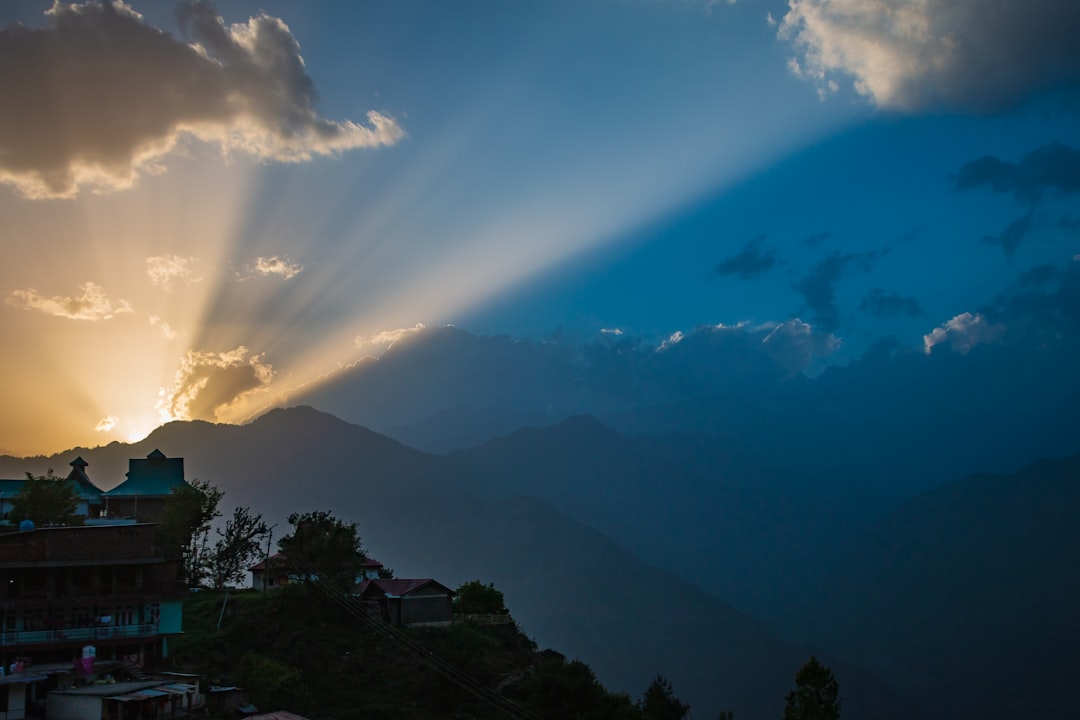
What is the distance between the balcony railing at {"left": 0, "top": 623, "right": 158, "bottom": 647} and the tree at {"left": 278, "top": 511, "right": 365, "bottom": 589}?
56.1 feet

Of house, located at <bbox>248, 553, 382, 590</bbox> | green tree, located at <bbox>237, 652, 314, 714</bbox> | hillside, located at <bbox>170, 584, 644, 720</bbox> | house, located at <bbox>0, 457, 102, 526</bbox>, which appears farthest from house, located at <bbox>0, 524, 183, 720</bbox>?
house, located at <bbox>0, 457, 102, 526</bbox>

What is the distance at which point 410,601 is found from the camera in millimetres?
68938

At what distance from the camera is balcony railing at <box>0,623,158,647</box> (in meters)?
47.7

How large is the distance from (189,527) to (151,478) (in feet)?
45.6

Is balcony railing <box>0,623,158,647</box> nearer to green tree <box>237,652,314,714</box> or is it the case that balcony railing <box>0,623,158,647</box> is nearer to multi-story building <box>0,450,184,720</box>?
multi-story building <box>0,450,184,720</box>

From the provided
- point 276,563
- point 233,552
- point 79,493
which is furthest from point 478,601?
point 79,493

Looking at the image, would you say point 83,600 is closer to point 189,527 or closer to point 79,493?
point 189,527

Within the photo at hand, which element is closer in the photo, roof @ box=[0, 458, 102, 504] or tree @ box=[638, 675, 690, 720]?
tree @ box=[638, 675, 690, 720]

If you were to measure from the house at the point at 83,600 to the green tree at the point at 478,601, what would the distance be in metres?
29.0

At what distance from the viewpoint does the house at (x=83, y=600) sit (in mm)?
48219

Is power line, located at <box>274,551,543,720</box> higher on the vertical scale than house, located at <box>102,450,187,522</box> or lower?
lower

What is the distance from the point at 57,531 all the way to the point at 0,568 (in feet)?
11.2

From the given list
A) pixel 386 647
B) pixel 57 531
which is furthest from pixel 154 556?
pixel 386 647

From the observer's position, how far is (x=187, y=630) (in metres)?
61.1
